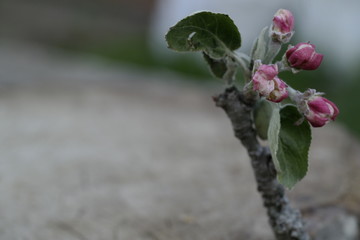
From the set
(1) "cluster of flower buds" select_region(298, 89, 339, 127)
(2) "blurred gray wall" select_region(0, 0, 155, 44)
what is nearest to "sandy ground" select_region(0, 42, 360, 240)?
(1) "cluster of flower buds" select_region(298, 89, 339, 127)

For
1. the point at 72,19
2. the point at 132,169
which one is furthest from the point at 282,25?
the point at 72,19

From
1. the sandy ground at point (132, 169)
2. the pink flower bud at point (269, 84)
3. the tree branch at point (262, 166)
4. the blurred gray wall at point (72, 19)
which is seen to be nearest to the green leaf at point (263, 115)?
the tree branch at point (262, 166)

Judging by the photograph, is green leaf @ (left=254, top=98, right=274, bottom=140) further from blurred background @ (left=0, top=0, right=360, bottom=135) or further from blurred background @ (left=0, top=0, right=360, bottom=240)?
blurred background @ (left=0, top=0, right=360, bottom=135)

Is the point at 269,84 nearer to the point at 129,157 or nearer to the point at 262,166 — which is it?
the point at 262,166

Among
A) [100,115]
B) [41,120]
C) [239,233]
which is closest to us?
[239,233]

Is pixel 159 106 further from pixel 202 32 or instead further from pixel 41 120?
pixel 202 32

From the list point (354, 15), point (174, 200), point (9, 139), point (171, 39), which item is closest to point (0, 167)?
point (9, 139)
